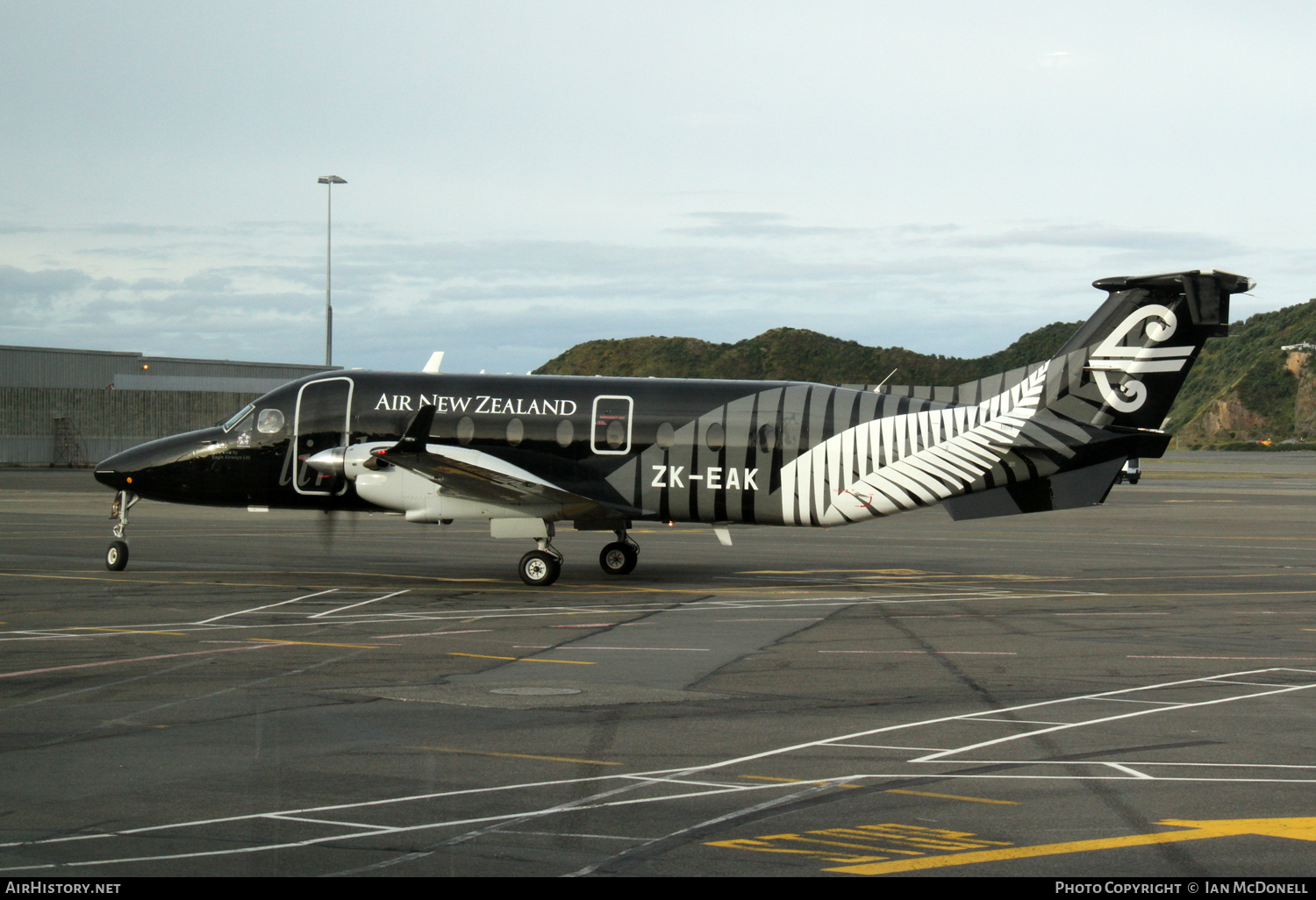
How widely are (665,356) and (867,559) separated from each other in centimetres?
6996

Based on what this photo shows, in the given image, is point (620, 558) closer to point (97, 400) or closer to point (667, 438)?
point (667, 438)

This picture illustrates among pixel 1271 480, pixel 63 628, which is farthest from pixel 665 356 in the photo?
pixel 63 628

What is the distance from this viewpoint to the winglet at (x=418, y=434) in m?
19.8

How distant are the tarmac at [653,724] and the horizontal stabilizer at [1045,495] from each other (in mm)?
1452

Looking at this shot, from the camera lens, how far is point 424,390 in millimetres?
22688

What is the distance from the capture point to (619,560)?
2297 cm

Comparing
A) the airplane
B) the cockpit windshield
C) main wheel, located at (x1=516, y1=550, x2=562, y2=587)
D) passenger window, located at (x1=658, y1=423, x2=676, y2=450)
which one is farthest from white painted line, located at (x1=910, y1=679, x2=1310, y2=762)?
the cockpit windshield

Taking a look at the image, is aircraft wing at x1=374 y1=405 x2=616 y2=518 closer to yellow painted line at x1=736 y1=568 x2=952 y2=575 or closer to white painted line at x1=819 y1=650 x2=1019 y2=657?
yellow painted line at x1=736 y1=568 x2=952 y2=575

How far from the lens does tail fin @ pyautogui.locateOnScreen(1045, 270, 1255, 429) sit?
20.0m

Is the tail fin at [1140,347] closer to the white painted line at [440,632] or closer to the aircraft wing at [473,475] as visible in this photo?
the aircraft wing at [473,475]

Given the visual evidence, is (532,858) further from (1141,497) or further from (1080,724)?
(1141,497)

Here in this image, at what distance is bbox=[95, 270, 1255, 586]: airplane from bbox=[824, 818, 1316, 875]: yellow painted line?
41.8 feet

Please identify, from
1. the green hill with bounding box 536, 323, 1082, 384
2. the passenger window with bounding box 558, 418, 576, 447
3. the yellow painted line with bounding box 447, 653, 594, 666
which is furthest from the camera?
the green hill with bounding box 536, 323, 1082, 384

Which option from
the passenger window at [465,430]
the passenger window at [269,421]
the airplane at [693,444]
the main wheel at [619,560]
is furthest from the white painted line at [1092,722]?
the passenger window at [269,421]
